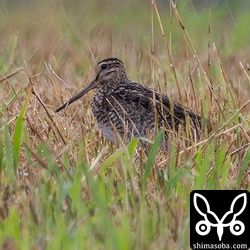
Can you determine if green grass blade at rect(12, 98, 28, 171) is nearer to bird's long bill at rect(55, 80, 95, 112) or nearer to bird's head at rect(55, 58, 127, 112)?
bird's long bill at rect(55, 80, 95, 112)

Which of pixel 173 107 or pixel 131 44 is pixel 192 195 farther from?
pixel 131 44

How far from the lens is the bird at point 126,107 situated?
18.4ft

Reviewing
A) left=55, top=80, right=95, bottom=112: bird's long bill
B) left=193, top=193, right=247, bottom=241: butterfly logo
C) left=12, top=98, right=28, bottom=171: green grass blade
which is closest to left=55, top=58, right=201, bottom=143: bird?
left=55, top=80, right=95, bottom=112: bird's long bill

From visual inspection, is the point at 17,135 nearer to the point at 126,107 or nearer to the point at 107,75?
the point at 126,107

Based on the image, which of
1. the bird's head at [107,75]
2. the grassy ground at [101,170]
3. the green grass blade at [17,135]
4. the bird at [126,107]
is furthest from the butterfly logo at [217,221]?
the bird's head at [107,75]

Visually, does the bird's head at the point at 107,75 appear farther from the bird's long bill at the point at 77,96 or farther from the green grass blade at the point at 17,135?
the green grass blade at the point at 17,135

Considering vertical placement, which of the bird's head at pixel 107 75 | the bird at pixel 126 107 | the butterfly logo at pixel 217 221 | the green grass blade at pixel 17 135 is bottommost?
the butterfly logo at pixel 217 221

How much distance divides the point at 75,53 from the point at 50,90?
84.1 inches

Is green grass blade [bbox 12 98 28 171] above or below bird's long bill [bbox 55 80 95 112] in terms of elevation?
below

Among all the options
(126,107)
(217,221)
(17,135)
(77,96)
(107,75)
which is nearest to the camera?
(217,221)

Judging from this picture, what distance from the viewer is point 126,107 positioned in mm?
6035

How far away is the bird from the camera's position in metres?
5.61

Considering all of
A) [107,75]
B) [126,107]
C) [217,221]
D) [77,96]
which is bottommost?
[217,221]

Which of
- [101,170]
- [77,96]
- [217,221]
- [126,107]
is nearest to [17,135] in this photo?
[101,170]
